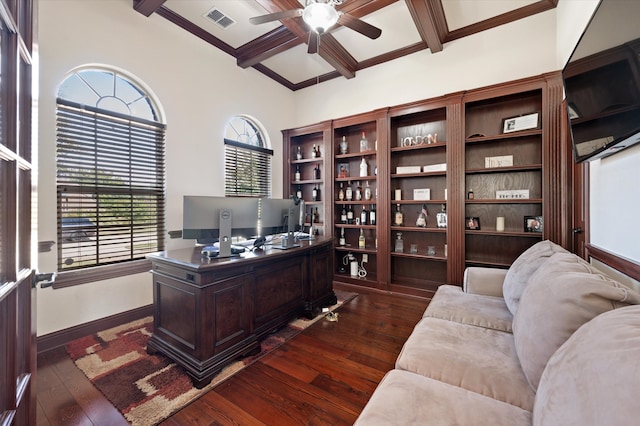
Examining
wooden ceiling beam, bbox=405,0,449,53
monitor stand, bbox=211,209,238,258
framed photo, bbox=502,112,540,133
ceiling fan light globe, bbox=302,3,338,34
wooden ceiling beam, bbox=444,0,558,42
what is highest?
wooden ceiling beam, bbox=444,0,558,42

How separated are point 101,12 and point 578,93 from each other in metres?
4.00

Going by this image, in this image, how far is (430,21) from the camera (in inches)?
113

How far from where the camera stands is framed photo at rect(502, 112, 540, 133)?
9.45ft

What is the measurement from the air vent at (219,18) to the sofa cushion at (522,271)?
3766 mm

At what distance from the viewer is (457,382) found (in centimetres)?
114

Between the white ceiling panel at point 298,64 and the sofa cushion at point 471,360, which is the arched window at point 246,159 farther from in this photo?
the sofa cushion at point 471,360

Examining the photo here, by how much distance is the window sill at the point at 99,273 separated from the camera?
91.2 inches

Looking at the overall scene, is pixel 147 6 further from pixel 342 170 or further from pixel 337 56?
pixel 342 170

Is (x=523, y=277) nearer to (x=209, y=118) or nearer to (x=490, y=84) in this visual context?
(x=490, y=84)

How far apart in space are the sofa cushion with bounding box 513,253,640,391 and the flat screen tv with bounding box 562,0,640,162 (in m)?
0.65

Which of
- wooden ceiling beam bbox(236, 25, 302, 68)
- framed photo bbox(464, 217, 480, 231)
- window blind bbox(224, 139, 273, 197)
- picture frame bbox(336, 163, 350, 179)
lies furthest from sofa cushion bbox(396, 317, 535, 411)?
wooden ceiling beam bbox(236, 25, 302, 68)

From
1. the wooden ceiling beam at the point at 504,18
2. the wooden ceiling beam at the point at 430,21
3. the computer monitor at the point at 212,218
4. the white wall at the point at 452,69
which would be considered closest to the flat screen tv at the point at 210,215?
the computer monitor at the point at 212,218

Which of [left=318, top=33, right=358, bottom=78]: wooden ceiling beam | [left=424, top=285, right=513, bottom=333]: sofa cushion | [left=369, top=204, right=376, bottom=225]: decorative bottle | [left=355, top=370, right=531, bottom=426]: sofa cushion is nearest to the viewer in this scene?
[left=355, top=370, right=531, bottom=426]: sofa cushion

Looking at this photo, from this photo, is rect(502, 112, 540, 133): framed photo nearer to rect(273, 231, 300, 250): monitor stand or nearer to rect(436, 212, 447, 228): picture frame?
rect(436, 212, 447, 228): picture frame
